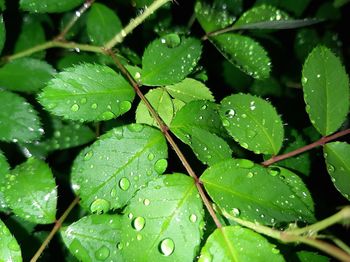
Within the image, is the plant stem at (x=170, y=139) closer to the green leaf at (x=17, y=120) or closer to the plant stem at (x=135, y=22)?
the plant stem at (x=135, y=22)

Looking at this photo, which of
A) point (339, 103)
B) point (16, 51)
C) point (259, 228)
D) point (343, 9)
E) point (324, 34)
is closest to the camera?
point (259, 228)

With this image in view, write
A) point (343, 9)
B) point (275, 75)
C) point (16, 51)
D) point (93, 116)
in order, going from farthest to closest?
point (343, 9), point (275, 75), point (16, 51), point (93, 116)

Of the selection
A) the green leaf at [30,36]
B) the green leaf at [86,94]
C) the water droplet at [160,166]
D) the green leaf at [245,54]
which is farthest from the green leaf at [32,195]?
the green leaf at [245,54]

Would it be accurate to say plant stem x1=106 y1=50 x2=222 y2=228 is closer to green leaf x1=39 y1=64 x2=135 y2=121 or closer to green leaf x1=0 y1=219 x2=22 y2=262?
green leaf x1=39 y1=64 x2=135 y2=121

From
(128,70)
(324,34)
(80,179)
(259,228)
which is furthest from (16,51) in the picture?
(324,34)

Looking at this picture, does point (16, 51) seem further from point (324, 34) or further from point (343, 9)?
point (343, 9)

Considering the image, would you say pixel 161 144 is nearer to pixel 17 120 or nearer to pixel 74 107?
pixel 74 107
